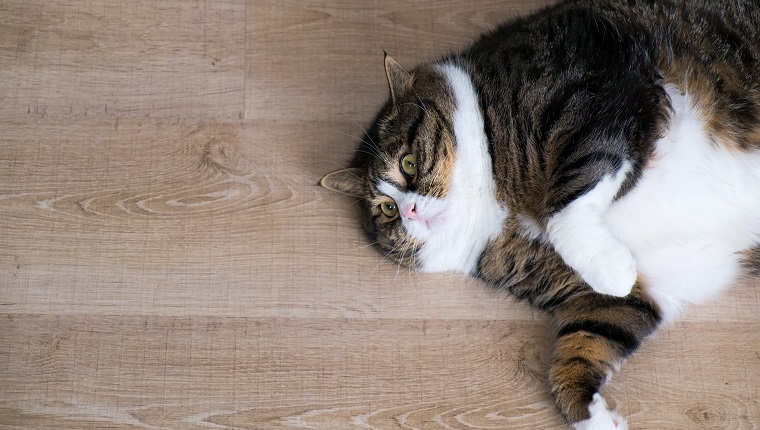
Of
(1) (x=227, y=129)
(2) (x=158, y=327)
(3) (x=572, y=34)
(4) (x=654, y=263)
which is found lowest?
(2) (x=158, y=327)

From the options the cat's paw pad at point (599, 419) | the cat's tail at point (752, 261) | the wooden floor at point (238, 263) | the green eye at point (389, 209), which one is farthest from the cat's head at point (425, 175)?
the cat's tail at point (752, 261)

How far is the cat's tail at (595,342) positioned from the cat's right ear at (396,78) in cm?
77

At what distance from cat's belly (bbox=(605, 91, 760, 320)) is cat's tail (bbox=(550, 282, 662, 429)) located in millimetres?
113

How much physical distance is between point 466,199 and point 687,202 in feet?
1.97

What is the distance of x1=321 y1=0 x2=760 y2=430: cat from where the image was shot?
5.57 ft

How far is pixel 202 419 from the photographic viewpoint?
188cm

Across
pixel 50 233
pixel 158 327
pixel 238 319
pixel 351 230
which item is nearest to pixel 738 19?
pixel 351 230

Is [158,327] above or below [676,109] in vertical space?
below

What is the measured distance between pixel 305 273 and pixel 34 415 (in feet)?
2.84

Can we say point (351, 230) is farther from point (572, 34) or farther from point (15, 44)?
point (15, 44)

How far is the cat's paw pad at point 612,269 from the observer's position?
165 centimetres

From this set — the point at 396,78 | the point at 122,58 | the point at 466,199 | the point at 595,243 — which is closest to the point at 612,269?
the point at 595,243

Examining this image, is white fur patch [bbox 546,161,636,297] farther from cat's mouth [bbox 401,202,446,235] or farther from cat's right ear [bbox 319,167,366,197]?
cat's right ear [bbox 319,167,366,197]

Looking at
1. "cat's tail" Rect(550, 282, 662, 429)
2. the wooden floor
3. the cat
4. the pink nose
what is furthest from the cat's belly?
the pink nose
